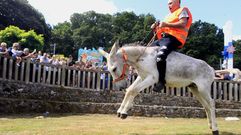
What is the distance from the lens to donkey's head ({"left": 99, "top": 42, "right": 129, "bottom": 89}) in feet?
35.7

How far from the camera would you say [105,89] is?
69.7 feet

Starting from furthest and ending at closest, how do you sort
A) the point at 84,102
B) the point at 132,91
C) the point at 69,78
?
the point at 69,78
the point at 84,102
the point at 132,91

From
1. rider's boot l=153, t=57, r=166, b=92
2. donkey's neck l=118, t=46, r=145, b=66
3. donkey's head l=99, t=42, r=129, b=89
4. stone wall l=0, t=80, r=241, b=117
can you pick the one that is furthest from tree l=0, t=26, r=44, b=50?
rider's boot l=153, t=57, r=166, b=92

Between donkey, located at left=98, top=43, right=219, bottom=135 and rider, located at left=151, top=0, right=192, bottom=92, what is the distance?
0.57 ft

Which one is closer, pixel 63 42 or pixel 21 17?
pixel 21 17

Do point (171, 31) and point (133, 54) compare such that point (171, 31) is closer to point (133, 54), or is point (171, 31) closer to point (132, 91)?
point (133, 54)

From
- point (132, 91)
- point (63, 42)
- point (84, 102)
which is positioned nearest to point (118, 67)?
point (132, 91)

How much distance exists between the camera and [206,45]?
9862cm

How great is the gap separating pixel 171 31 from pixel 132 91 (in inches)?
89.7

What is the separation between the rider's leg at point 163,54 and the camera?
1088 cm

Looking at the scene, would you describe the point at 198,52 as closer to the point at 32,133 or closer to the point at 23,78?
the point at 23,78

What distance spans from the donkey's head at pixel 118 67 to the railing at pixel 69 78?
23.7 feet

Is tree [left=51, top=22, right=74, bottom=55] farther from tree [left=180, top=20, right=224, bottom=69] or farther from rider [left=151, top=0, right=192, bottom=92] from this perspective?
rider [left=151, top=0, right=192, bottom=92]

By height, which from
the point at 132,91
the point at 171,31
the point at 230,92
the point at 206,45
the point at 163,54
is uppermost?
the point at 206,45
